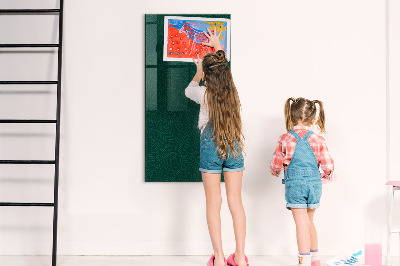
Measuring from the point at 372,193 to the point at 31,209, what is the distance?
2470mm

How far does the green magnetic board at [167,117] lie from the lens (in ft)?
10.8

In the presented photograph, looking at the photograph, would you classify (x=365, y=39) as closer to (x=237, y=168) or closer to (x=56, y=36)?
(x=237, y=168)

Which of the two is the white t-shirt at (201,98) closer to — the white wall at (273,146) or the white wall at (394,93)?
the white wall at (273,146)

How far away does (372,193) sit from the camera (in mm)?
3293

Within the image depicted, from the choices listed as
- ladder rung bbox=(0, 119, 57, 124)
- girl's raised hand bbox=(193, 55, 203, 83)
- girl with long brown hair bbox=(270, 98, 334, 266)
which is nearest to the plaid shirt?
girl with long brown hair bbox=(270, 98, 334, 266)

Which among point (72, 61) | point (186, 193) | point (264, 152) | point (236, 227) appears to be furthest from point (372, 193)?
point (72, 61)

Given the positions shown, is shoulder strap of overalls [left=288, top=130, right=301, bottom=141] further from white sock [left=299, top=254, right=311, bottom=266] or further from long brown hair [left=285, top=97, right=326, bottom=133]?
white sock [left=299, top=254, right=311, bottom=266]

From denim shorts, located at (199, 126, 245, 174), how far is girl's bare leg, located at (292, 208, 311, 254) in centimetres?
46

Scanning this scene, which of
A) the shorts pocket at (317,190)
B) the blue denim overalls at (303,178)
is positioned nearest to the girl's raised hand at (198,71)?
the blue denim overalls at (303,178)

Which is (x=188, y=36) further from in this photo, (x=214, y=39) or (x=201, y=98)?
(x=201, y=98)

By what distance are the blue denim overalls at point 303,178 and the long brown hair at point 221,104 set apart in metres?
0.36

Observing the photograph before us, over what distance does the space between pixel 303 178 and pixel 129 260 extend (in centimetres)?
132

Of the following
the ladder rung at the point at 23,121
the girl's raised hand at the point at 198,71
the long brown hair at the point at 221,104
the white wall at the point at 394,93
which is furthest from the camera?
the white wall at the point at 394,93

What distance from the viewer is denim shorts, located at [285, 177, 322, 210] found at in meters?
2.76
